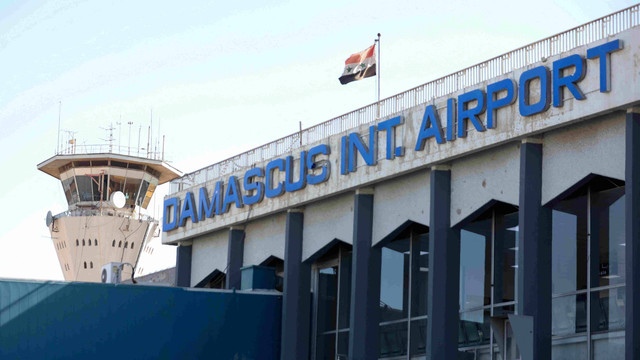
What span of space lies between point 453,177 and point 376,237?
168 inches

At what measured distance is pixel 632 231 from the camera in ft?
86.5

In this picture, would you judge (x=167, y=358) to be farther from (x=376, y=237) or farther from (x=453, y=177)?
(x=453, y=177)

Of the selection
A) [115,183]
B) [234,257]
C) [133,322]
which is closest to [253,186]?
[234,257]

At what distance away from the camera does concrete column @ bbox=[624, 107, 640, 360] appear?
25.8 meters

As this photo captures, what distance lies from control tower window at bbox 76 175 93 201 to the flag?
42023 mm

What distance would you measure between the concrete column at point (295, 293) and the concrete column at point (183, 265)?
790cm

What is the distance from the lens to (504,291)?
3225 cm

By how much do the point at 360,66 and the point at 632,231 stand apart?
14.6m

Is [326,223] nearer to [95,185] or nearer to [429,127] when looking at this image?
[429,127]

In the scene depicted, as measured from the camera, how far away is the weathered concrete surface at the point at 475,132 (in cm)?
2722

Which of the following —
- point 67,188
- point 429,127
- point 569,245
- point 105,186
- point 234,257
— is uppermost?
point 105,186

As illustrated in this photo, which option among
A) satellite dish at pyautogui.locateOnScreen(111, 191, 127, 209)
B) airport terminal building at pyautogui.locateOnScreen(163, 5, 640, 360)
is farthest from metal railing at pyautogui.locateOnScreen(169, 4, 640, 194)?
satellite dish at pyautogui.locateOnScreen(111, 191, 127, 209)

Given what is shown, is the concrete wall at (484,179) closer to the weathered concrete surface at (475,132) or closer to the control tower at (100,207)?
the weathered concrete surface at (475,132)

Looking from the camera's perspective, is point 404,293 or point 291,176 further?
point 291,176
